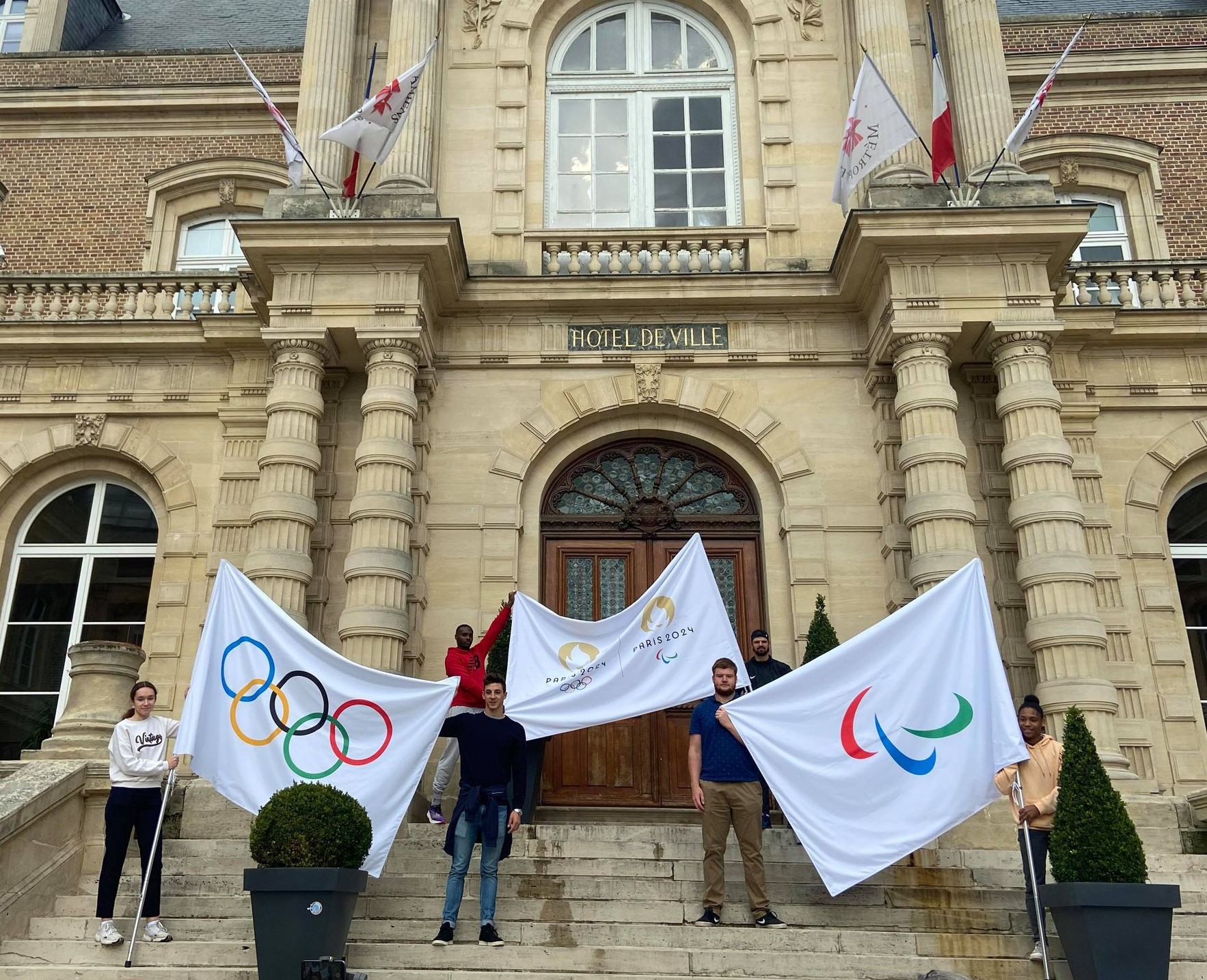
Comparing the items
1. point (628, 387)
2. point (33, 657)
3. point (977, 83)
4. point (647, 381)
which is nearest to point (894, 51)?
point (977, 83)

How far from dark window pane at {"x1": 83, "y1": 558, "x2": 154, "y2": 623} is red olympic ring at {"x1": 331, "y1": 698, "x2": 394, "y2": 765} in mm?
6547

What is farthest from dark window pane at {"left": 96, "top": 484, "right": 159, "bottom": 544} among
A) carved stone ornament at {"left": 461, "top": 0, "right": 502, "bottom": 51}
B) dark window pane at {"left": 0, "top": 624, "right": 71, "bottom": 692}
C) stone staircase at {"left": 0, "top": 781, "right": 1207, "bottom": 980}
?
carved stone ornament at {"left": 461, "top": 0, "right": 502, "bottom": 51}

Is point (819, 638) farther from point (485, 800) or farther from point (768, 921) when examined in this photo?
point (485, 800)

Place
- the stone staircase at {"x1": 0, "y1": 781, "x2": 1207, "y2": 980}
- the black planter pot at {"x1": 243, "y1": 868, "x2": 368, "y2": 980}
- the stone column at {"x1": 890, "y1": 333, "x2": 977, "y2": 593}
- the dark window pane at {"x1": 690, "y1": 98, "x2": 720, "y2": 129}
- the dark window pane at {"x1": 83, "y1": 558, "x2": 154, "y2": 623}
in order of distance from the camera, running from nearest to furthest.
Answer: the black planter pot at {"x1": 243, "y1": 868, "x2": 368, "y2": 980}
the stone staircase at {"x1": 0, "y1": 781, "x2": 1207, "y2": 980}
the stone column at {"x1": 890, "y1": 333, "x2": 977, "y2": 593}
the dark window pane at {"x1": 83, "y1": 558, "x2": 154, "y2": 623}
the dark window pane at {"x1": 690, "y1": 98, "x2": 720, "y2": 129}

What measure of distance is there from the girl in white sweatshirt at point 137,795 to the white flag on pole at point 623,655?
2.67m

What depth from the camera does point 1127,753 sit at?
11.9m

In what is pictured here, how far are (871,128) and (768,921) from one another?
8183 millimetres

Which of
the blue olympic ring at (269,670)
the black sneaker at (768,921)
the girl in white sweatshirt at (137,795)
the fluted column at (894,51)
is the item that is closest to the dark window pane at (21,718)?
the girl in white sweatshirt at (137,795)

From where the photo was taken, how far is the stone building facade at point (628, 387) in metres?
11.9

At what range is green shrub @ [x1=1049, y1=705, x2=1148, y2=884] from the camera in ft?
22.5

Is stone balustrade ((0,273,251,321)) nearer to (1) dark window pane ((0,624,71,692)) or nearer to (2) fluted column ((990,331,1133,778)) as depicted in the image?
(1) dark window pane ((0,624,71,692))

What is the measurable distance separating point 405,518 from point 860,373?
5.47 metres

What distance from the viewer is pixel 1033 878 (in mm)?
7355

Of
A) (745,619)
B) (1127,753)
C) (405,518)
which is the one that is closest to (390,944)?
(405,518)
